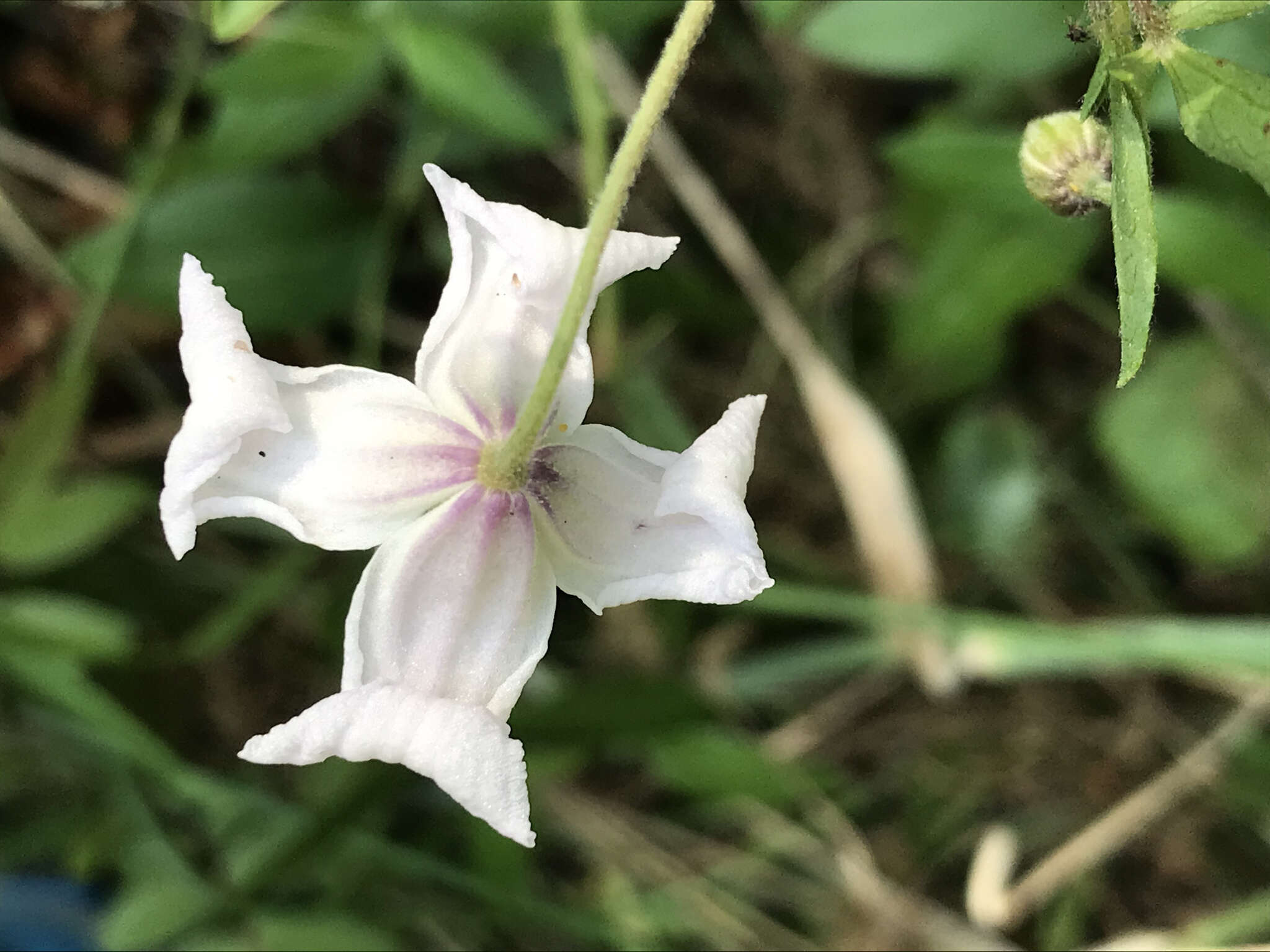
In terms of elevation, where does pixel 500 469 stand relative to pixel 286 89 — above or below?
below

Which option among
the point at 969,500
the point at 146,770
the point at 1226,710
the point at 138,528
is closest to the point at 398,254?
the point at 138,528

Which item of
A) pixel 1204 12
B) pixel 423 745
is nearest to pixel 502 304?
pixel 423 745

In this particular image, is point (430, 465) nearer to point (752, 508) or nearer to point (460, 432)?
point (460, 432)

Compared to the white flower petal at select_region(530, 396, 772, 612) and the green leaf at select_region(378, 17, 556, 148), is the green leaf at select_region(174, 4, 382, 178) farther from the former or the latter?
the white flower petal at select_region(530, 396, 772, 612)

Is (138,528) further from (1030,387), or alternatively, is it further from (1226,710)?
(1226,710)

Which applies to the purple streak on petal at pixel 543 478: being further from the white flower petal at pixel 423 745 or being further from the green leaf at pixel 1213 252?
the green leaf at pixel 1213 252

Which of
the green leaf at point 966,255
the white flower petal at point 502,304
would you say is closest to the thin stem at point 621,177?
the white flower petal at point 502,304
